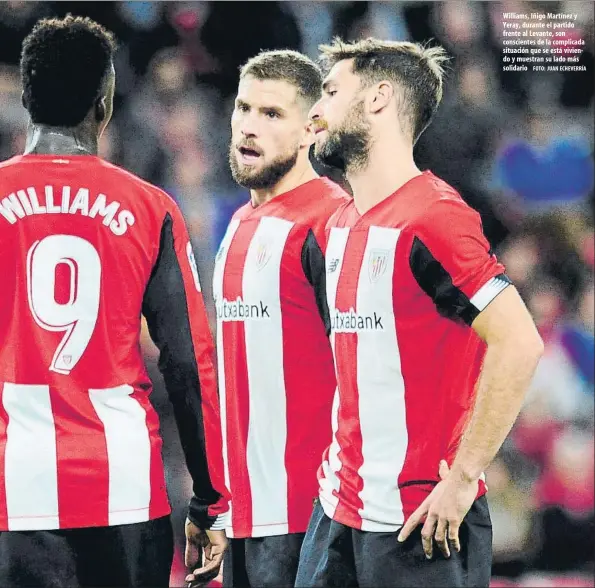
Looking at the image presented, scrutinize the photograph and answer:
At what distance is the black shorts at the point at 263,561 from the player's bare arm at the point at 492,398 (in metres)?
0.78

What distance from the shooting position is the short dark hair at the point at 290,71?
3656 mm

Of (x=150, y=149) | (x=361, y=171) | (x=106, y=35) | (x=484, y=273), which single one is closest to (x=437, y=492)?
(x=484, y=273)

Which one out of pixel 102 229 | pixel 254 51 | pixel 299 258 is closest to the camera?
pixel 102 229

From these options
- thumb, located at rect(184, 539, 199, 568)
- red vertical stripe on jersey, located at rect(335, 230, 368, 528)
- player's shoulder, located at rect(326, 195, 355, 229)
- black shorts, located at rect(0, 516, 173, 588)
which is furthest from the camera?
player's shoulder, located at rect(326, 195, 355, 229)

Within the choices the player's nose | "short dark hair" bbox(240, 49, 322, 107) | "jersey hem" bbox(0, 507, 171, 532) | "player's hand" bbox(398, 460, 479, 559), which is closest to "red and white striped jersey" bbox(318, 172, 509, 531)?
"player's hand" bbox(398, 460, 479, 559)

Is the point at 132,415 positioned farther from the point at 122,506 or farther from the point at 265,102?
the point at 265,102

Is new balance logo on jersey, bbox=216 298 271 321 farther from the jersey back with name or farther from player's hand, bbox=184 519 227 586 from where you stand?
the jersey back with name

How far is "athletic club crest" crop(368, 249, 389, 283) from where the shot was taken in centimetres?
271

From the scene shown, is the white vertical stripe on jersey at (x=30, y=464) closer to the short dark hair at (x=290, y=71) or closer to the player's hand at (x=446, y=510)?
the player's hand at (x=446, y=510)

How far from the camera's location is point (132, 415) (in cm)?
251

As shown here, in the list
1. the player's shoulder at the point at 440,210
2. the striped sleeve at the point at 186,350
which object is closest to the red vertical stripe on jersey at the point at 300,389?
the striped sleeve at the point at 186,350

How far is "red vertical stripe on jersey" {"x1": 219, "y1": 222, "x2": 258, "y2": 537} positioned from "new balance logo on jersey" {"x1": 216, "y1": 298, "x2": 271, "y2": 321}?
15mm

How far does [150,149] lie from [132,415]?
3.45m

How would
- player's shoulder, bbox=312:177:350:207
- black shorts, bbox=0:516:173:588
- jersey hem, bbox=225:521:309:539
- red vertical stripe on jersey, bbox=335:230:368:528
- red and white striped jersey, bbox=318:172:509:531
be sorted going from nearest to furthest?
black shorts, bbox=0:516:173:588 < red and white striped jersey, bbox=318:172:509:531 < red vertical stripe on jersey, bbox=335:230:368:528 < jersey hem, bbox=225:521:309:539 < player's shoulder, bbox=312:177:350:207
